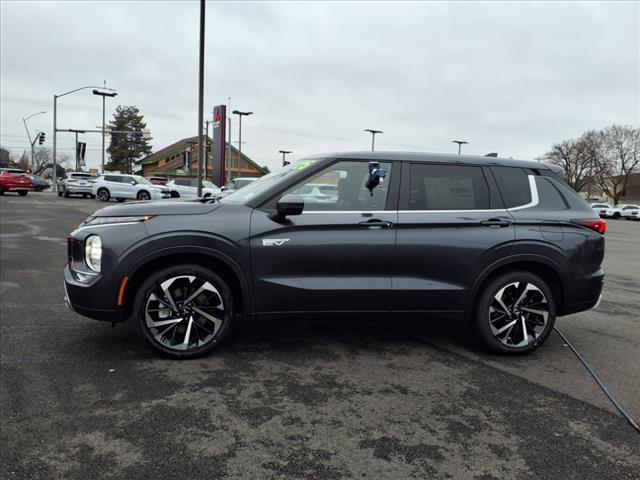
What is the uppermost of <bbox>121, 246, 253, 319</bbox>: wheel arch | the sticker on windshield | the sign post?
the sign post

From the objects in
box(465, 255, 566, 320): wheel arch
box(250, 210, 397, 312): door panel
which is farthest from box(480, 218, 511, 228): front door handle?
box(250, 210, 397, 312): door panel

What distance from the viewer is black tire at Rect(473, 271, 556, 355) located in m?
4.41

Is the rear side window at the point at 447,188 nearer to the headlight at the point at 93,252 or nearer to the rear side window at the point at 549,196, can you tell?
the rear side window at the point at 549,196

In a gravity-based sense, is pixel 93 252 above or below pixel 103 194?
below

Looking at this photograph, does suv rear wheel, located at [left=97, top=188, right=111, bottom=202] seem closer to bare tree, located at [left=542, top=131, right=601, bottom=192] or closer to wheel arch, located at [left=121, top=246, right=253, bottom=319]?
wheel arch, located at [left=121, top=246, right=253, bottom=319]

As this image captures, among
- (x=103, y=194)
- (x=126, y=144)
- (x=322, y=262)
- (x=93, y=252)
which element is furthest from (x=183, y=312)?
(x=126, y=144)

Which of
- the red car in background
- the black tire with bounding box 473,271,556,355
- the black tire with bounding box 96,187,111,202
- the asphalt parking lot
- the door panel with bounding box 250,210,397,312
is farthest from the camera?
the red car in background

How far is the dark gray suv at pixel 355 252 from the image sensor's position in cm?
399

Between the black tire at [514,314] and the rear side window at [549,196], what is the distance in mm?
655

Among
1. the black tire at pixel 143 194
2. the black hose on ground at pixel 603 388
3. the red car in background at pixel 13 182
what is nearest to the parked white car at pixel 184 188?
the black tire at pixel 143 194

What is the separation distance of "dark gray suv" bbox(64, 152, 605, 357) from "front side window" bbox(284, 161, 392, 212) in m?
0.01

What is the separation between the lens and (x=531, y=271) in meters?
4.59

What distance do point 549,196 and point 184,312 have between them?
3358 millimetres

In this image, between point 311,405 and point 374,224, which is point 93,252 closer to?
point 311,405
